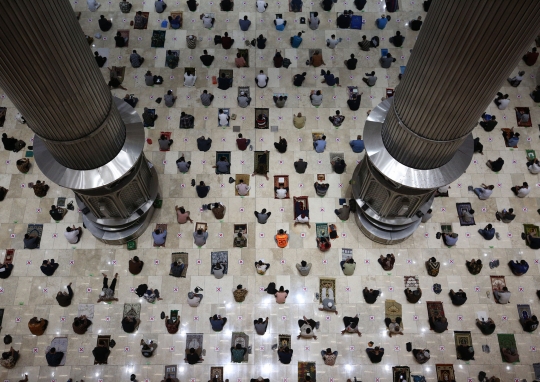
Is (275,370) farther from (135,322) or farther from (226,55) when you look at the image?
(226,55)

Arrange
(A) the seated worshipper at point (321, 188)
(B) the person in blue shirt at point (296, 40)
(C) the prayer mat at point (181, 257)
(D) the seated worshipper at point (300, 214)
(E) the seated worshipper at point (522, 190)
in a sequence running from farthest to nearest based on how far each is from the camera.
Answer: (B) the person in blue shirt at point (296, 40)
(E) the seated worshipper at point (522, 190)
(A) the seated worshipper at point (321, 188)
(D) the seated worshipper at point (300, 214)
(C) the prayer mat at point (181, 257)

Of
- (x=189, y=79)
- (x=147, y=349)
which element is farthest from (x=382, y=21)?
(x=147, y=349)

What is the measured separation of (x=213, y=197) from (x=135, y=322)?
213 inches

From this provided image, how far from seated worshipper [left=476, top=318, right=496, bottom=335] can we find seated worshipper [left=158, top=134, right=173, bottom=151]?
1330cm

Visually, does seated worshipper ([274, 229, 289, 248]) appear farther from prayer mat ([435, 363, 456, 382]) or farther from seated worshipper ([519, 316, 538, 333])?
seated worshipper ([519, 316, 538, 333])

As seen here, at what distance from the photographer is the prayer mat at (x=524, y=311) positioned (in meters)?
19.0

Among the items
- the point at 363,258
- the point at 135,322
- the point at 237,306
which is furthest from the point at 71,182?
the point at 363,258

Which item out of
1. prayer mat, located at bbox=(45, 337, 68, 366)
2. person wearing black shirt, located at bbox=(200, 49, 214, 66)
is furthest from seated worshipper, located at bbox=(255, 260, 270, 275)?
person wearing black shirt, located at bbox=(200, 49, 214, 66)

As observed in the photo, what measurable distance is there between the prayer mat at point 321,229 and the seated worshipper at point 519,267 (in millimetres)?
6783

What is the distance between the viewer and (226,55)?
2355 centimetres

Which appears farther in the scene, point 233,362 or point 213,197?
point 213,197

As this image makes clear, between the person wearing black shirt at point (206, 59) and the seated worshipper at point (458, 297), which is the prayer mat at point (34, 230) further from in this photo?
the seated worshipper at point (458, 297)

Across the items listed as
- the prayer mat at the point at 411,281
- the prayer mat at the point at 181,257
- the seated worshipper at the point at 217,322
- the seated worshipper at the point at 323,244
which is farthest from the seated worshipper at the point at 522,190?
the prayer mat at the point at 181,257

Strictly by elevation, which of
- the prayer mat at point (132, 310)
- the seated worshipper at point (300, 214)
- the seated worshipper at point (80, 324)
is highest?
the seated worshipper at point (300, 214)
